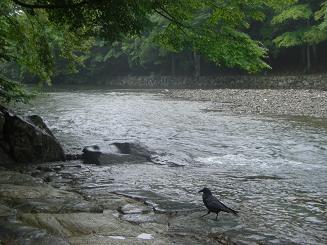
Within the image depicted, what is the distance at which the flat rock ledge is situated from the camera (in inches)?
235

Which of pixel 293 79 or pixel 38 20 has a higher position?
pixel 38 20

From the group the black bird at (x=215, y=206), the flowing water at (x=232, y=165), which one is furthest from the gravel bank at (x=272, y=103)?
the black bird at (x=215, y=206)

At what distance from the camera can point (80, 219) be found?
6.77m

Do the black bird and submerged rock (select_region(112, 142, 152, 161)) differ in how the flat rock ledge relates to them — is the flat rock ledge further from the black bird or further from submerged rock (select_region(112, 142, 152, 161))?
submerged rock (select_region(112, 142, 152, 161))

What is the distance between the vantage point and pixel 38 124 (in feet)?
45.0

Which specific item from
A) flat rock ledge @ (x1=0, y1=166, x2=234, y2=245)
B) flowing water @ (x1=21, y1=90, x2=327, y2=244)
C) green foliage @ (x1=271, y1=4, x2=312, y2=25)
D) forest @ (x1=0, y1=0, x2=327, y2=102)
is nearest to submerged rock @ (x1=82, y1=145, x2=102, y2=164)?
flowing water @ (x1=21, y1=90, x2=327, y2=244)

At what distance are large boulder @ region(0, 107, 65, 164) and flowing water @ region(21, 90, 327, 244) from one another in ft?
7.62

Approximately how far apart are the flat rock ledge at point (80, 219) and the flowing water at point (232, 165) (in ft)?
1.98

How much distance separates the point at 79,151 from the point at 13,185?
5.77 metres

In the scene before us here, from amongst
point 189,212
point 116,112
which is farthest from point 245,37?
point 116,112

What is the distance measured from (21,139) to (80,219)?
6.01 metres

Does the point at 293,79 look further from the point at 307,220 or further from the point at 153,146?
the point at 307,220

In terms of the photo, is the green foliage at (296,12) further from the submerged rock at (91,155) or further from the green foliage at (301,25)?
the submerged rock at (91,155)

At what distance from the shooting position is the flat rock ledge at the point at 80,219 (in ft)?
19.6
